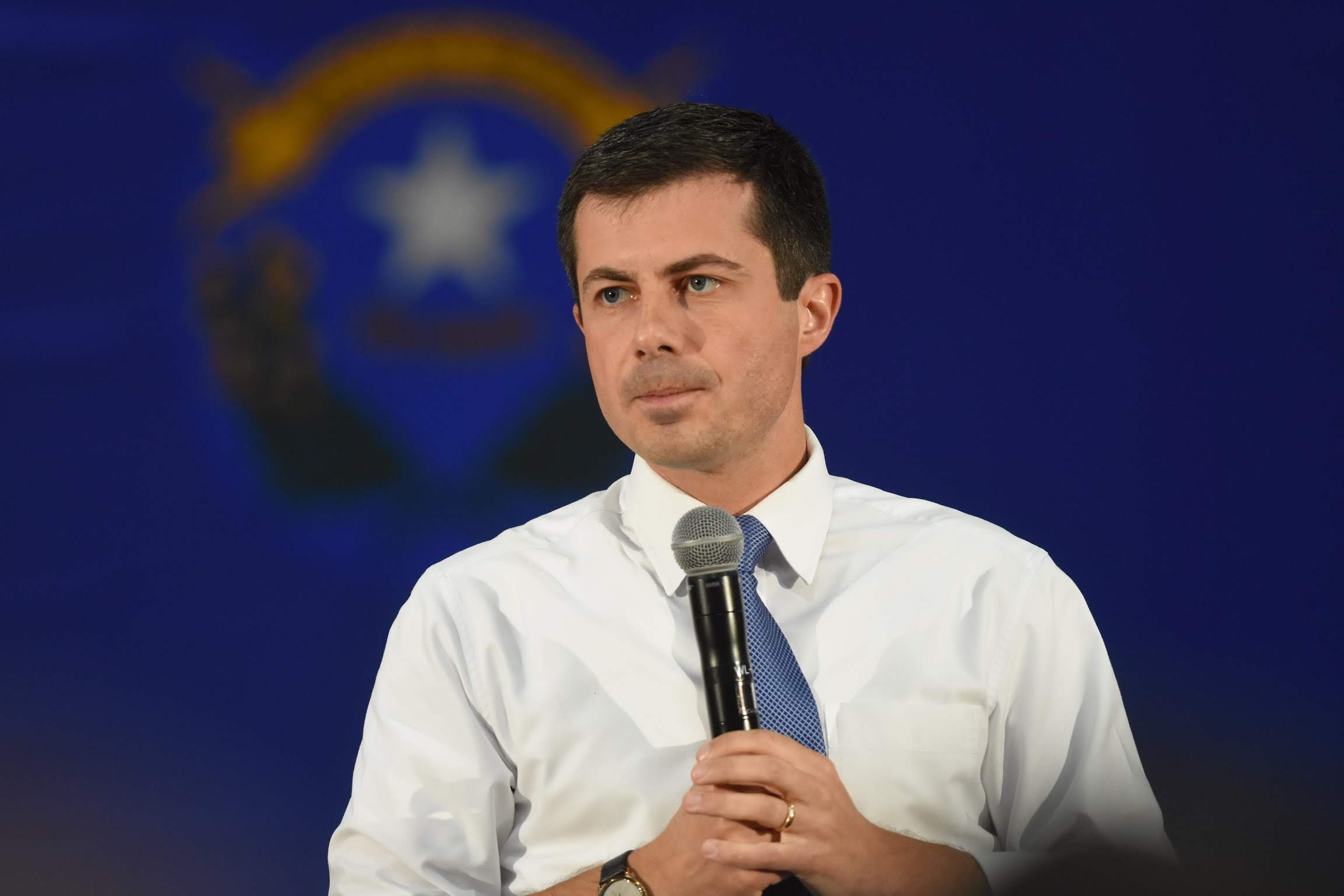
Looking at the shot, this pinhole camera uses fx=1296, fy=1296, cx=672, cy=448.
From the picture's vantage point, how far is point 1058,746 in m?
1.75

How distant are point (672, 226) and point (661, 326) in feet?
0.49

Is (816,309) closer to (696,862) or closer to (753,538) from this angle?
(753,538)

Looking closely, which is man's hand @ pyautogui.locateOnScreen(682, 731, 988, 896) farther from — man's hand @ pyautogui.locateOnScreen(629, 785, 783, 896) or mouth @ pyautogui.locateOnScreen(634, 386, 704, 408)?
mouth @ pyautogui.locateOnScreen(634, 386, 704, 408)

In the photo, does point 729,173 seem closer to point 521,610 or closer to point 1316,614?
point 521,610

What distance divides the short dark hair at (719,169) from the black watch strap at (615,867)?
0.78 meters

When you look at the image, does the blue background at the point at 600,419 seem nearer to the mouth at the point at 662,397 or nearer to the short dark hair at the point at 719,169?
the short dark hair at the point at 719,169

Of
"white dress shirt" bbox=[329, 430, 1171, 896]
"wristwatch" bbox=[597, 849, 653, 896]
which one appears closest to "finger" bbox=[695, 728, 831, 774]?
"wristwatch" bbox=[597, 849, 653, 896]

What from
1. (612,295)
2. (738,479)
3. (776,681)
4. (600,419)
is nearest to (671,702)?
(776,681)

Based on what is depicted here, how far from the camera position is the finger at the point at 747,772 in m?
1.26

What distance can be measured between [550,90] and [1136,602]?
53.3 inches

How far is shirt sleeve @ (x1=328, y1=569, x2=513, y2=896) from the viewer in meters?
1.65

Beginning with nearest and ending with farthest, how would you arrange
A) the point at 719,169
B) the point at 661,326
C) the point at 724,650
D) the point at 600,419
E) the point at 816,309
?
the point at 724,650, the point at 661,326, the point at 719,169, the point at 816,309, the point at 600,419

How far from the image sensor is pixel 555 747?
1.70 m

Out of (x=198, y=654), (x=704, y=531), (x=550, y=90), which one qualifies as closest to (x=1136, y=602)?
(x=704, y=531)
